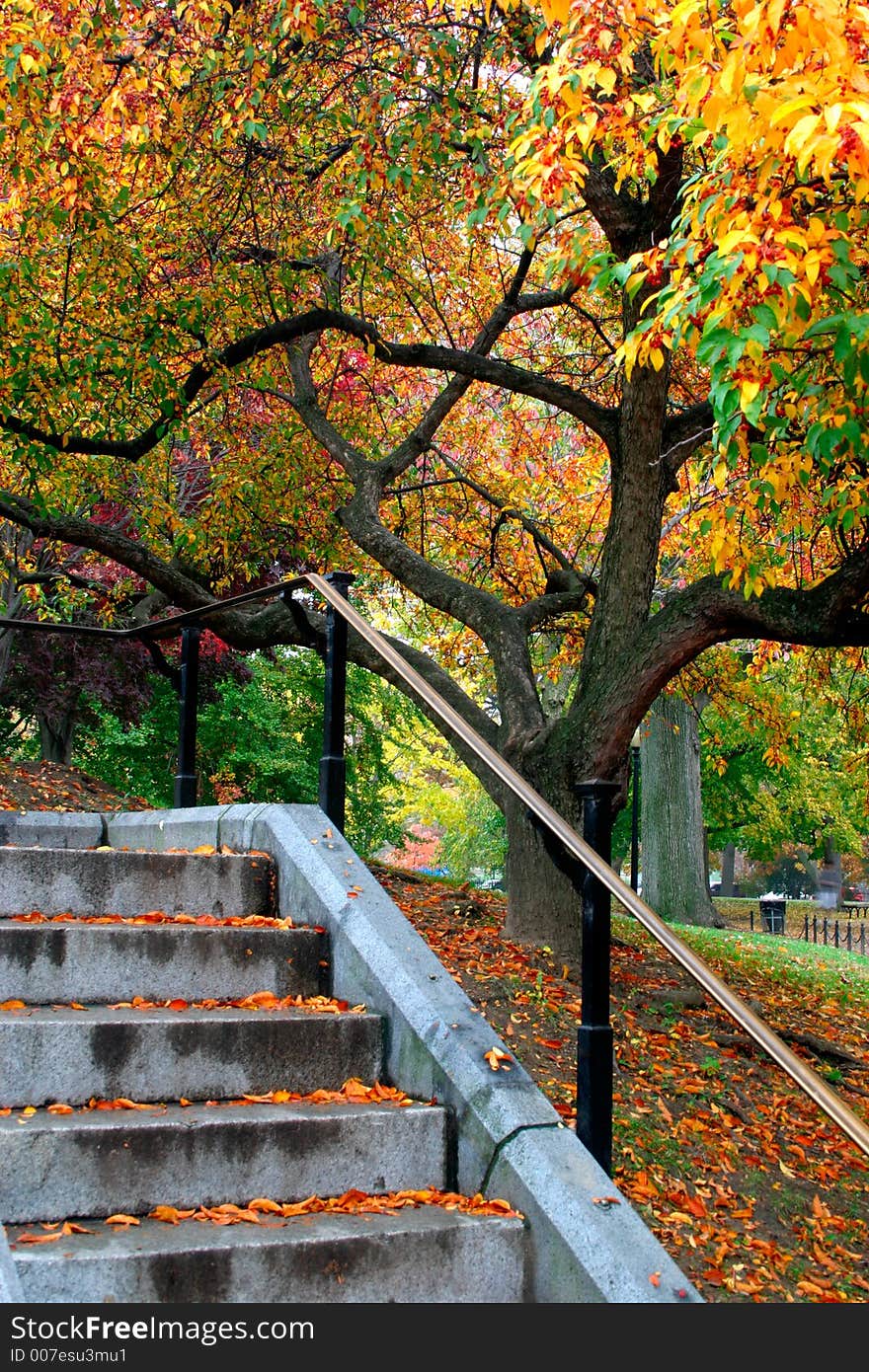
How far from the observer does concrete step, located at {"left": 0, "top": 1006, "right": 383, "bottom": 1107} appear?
348 centimetres

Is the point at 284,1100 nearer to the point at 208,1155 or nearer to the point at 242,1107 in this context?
the point at 242,1107

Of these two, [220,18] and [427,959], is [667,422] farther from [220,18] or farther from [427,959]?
[427,959]

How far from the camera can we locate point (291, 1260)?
9.99 feet

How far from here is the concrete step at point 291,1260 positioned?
2828 mm

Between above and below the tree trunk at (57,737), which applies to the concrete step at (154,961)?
below

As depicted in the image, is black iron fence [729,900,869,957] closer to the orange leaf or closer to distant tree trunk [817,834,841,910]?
distant tree trunk [817,834,841,910]

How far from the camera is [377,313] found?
11.2m

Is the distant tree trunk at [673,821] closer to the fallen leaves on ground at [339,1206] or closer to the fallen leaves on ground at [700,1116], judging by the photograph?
the fallen leaves on ground at [700,1116]

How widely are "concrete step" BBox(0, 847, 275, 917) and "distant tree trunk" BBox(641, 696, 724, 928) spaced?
41.0 feet

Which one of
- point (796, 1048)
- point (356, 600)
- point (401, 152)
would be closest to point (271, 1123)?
point (796, 1048)

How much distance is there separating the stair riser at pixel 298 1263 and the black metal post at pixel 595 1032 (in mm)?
422

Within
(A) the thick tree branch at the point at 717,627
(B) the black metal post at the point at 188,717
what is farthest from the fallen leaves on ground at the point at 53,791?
(A) the thick tree branch at the point at 717,627

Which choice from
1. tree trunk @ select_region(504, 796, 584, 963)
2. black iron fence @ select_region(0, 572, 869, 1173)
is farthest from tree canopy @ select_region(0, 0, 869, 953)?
black iron fence @ select_region(0, 572, 869, 1173)

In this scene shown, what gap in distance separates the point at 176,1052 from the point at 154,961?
1.58 ft
